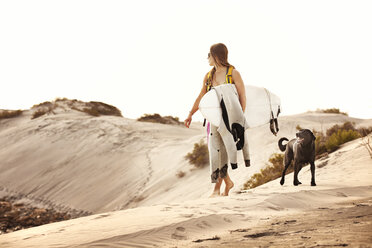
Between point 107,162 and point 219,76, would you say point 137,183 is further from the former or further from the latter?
point 219,76

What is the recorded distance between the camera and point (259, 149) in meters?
10.9

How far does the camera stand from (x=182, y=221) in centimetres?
356

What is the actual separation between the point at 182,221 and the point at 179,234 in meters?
0.31

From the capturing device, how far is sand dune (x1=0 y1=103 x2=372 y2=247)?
3.46 metres

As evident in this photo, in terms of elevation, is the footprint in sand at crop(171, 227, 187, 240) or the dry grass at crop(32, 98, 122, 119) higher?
the dry grass at crop(32, 98, 122, 119)

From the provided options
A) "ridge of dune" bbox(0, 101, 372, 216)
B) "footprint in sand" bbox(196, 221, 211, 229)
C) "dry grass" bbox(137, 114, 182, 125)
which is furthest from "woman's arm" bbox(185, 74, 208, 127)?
"dry grass" bbox(137, 114, 182, 125)

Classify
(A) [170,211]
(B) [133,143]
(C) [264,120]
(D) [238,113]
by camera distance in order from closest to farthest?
(A) [170,211] → (D) [238,113] → (C) [264,120] → (B) [133,143]

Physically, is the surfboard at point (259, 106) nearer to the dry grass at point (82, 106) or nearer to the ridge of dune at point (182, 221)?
the ridge of dune at point (182, 221)

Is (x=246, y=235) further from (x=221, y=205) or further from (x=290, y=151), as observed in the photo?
(x=290, y=151)

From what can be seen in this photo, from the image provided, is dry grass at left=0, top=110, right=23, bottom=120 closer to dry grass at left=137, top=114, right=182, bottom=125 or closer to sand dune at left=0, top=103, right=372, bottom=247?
sand dune at left=0, top=103, right=372, bottom=247

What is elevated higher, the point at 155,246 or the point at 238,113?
the point at 238,113

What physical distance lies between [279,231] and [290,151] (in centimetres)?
340

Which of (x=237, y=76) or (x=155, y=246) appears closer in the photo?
(x=155, y=246)

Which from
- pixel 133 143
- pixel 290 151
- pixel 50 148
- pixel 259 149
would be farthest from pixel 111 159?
pixel 290 151
